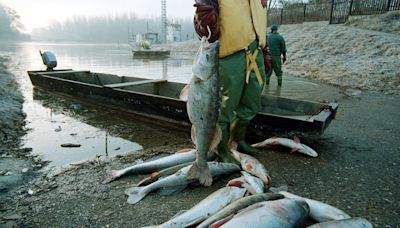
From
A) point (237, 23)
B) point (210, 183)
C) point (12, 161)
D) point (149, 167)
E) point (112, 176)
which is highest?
point (237, 23)

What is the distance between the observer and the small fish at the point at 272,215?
7.18 feet

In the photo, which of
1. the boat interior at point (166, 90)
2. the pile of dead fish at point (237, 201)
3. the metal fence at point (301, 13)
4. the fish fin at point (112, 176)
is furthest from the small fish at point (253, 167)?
the metal fence at point (301, 13)

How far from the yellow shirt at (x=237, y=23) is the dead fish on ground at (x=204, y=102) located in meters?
0.48

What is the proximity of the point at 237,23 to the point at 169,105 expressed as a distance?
10.6 ft

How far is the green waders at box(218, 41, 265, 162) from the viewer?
3.64m

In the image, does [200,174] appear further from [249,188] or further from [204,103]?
[204,103]

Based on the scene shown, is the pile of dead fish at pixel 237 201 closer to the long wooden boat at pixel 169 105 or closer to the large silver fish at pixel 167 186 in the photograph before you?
the large silver fish at pixel 167 186

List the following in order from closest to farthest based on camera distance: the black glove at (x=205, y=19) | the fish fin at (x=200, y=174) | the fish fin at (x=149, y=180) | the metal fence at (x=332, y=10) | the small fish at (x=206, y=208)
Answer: the small fish at (x=206, y=208) → the black glove at (x=205, y=19) → the fish fin at (x=200, y=174) → the fish fin at (x=149, y=180) → the metal fence at (x=332, y=10)

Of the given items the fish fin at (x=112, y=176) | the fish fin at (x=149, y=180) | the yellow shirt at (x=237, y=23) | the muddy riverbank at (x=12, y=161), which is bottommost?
the muddy riverbank at (x=12, y=161)

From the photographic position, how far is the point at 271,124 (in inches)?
194

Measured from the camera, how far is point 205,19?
316 centimetres

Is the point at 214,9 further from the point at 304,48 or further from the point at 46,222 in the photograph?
the point at 304,48

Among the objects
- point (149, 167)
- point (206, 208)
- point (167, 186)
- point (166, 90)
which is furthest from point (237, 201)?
point (166, 90)

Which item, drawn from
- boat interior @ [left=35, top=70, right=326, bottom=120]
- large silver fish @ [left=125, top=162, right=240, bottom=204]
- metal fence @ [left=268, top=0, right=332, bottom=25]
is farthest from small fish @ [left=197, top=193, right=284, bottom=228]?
metal fence @ [left=268, top=0, right=332, bottom=25]
